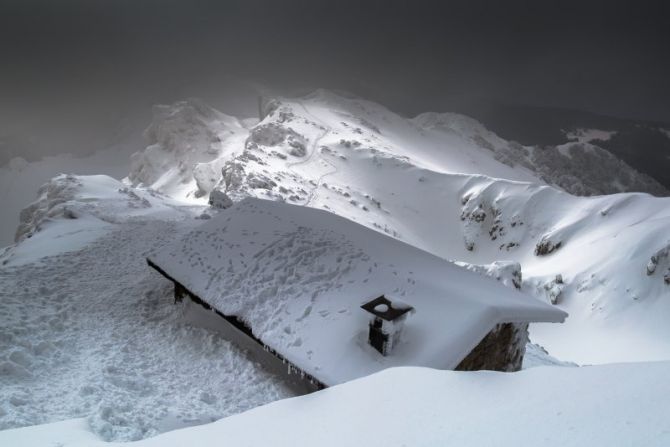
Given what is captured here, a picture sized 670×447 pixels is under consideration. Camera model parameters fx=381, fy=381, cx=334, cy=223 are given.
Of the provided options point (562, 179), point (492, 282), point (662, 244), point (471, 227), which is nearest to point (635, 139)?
point (562, 179)

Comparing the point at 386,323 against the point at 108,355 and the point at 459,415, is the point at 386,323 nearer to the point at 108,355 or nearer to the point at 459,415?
the point at 459,415

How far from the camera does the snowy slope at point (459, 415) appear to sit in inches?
111

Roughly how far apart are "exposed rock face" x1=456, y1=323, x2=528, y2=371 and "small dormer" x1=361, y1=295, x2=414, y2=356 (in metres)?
1.79

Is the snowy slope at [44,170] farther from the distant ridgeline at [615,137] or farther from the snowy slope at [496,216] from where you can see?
the distant ridgeline at [615,137]

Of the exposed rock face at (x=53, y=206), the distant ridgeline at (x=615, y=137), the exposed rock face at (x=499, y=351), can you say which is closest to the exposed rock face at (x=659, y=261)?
the exposed rock face at (x=499, y=351)

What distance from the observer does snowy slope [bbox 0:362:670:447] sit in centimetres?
283

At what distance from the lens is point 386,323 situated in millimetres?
7273

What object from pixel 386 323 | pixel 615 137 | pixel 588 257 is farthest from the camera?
pixel 615 137

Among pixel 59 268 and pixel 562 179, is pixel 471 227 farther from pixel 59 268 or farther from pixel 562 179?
pixel 562 179

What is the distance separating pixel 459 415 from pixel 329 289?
583 cm

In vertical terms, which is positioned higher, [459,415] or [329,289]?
[459,415]

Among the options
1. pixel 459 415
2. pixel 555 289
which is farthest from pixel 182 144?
pixel 459 415

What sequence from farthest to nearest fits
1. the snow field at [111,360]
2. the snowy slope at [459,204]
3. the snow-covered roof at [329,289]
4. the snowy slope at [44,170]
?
the snowy slope at [44,170]
the snowy slope at [459,204]
the snow-covered roof at [329,289]
the snow field at [111,360]

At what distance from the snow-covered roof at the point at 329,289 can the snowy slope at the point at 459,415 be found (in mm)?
2389
